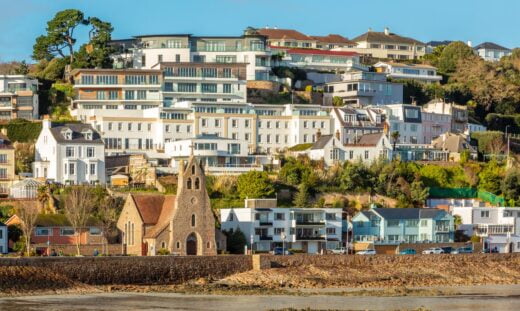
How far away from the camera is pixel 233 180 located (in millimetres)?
97625

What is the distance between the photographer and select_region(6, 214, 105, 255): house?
Result: 83625mm

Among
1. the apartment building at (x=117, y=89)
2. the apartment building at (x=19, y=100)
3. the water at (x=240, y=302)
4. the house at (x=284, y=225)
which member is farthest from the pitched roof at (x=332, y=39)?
the water at (x=240, y=302)

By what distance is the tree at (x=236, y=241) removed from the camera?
87.7m

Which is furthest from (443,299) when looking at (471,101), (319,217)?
(471,101)

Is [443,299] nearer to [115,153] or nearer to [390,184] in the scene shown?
[390,184]

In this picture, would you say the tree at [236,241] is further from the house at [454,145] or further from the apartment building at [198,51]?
the apartment building at [198,51]

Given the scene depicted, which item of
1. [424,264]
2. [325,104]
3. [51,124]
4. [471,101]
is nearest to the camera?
[424,264]

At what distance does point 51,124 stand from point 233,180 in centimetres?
Result: 1412

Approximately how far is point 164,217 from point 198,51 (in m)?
37.2

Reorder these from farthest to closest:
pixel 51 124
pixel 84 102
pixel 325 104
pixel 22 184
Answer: pixel 325 104, pixel 84 102, pixel 51 124, pixel 22 184

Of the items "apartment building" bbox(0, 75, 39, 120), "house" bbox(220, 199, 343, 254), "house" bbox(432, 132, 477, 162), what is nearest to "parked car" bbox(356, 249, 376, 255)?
"house" bbox(220, 199, 343, 254)

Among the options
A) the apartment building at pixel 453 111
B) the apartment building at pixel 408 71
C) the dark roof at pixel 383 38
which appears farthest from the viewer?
the dark roof at pixel 383 38

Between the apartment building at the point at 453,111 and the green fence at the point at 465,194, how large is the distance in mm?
14674

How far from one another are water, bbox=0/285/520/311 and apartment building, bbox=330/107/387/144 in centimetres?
3598
